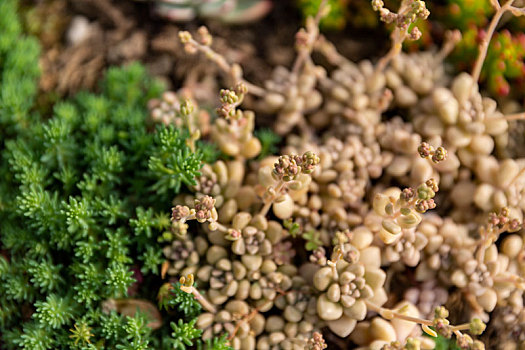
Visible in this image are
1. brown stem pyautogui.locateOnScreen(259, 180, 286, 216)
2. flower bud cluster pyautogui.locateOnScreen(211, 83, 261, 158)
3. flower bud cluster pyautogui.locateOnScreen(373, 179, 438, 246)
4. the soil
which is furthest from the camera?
the soil

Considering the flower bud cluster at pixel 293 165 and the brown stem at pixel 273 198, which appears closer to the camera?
the flower bud cluster at pixel 293 165

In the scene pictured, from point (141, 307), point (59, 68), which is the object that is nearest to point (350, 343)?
point (141, 307)

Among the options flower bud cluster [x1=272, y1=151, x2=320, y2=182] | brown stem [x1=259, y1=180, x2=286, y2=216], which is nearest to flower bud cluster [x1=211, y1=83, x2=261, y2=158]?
brown stem [x1=259, y1=180, x2=286, y2=216]

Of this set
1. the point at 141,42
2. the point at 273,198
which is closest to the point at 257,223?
the point at 273,198

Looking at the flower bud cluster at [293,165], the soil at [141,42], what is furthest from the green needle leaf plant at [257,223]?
the soil at [141,42]

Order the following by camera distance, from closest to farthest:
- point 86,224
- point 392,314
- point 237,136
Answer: point 392,314
point 86,224
point 237,136

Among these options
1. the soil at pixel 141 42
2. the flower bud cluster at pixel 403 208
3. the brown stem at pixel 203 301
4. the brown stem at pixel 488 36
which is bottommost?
the brown stem at pixel 203 301

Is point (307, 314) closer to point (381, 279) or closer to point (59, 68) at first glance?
point (381, 279)

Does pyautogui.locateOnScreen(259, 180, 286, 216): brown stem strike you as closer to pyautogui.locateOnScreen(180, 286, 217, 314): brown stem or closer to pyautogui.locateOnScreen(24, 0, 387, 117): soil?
pyautogui.locateOnScreen(180, 286, 217, 314): brown stem

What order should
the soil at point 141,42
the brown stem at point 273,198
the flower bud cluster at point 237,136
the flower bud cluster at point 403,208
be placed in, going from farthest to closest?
the soil at point 141,42 < the flower bud cluster at point 237,136 < the brown stem at point 273,198 < the flower bud cluster at point 403,208

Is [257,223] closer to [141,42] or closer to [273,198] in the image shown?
[273,198]

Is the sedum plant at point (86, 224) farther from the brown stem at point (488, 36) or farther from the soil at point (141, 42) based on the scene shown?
the brown stem at point (488, 36)
